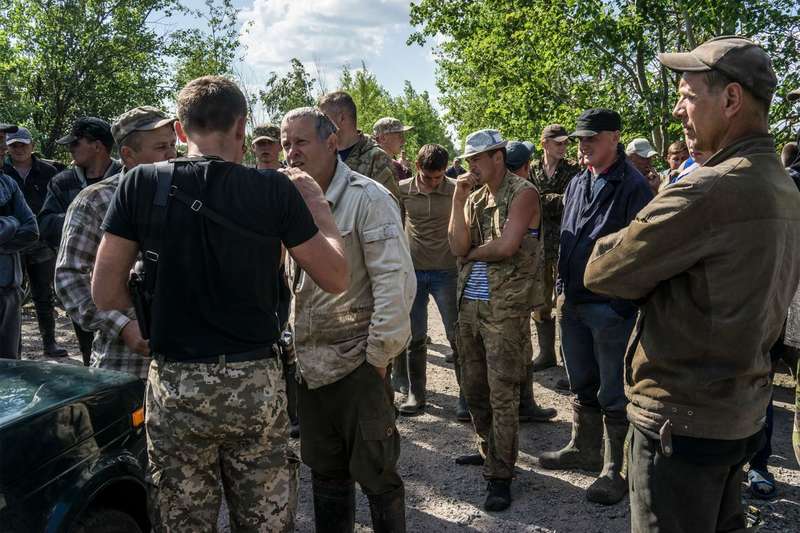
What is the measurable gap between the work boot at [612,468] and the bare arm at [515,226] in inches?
46.3

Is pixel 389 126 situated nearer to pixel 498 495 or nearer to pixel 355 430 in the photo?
pixel 498 495

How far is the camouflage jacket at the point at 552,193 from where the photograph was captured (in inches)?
248

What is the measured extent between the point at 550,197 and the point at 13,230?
4458mm

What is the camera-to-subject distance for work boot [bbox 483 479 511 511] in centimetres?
393

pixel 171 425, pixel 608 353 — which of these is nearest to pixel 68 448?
pixel 171 425

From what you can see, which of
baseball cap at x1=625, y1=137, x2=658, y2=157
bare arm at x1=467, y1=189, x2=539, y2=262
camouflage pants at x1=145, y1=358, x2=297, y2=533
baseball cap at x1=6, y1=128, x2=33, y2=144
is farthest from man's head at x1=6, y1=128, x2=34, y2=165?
baseball cap at x1=625, y1=137, x2=658, y2=157

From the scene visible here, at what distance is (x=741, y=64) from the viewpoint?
82.7 inches

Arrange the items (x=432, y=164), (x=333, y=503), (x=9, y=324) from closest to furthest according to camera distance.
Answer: (x=333, y=503) → (x=9, y=324) → (x=432, y=164)

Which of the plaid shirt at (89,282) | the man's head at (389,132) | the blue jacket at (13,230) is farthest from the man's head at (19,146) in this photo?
the plaid shirt at (89,282)

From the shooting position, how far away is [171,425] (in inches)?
90.2

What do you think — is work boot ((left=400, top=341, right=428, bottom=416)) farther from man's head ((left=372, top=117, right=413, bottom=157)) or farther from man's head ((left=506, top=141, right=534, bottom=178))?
man's head ((left=372, top=117, right=413, bottom=157))

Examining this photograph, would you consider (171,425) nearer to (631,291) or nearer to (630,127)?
(631,291)

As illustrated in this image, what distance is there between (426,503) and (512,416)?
0.76 meters

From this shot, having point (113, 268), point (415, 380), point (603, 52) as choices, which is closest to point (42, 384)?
point (113, 268)
